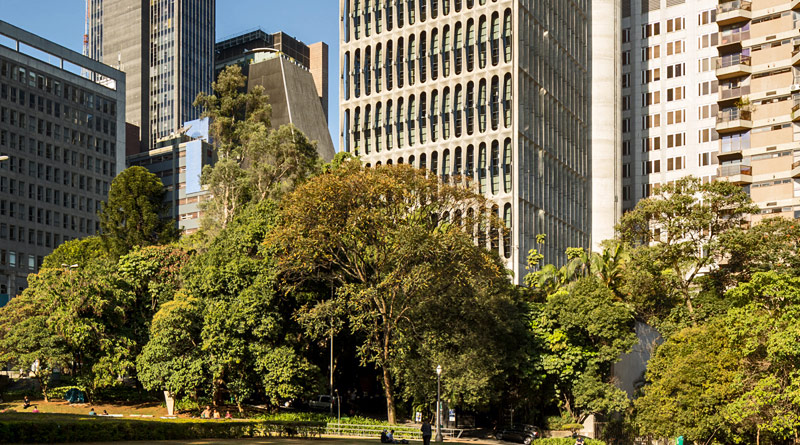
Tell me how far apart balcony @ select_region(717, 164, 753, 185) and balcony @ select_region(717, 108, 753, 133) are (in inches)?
152

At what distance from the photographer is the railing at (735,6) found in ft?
332

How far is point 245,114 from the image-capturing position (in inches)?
3506

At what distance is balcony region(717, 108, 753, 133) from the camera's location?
310 ft

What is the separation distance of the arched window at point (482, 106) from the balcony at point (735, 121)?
24983mm

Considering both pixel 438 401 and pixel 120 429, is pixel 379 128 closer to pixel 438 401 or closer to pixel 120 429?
pixel 438 401

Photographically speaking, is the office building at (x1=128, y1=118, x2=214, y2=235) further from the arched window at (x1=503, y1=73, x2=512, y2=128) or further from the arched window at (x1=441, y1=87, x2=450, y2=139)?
the arched window at (x1=503, y1=73, x2=512, y2=128)

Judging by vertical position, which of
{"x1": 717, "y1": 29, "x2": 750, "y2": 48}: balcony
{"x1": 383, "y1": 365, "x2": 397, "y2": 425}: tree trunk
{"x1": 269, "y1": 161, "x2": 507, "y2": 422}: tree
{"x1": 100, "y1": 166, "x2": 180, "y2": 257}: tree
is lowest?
{"x1": 383, "y1": 365, "x2": 397, "y2": 425}: tree trunk

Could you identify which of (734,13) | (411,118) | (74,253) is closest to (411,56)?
(411,118)

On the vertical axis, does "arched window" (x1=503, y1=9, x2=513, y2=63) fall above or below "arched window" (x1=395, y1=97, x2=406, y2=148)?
above

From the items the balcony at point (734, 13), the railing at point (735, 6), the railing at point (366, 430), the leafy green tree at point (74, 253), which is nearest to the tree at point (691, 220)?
the railing at point (366, 430)

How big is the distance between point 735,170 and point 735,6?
67.5 feet

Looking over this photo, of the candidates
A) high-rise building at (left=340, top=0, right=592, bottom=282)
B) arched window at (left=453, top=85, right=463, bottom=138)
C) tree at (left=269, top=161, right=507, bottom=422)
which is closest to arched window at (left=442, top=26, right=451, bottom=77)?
high-rise building at (left=340, top=0, right=592, bottom=282)

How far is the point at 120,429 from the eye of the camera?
40.6 meters

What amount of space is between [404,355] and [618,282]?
78.4 ft
